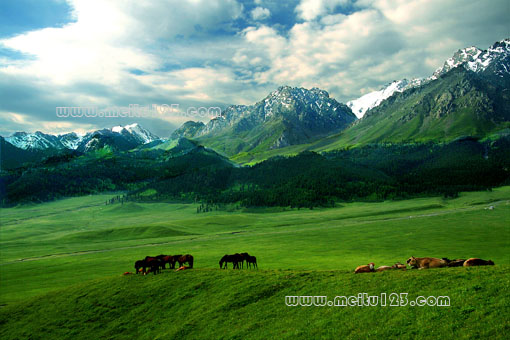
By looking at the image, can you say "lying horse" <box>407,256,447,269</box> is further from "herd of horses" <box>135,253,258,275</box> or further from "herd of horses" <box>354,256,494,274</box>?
"herd of horses" <box>135,253,258,275</box>

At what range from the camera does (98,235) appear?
166 metres

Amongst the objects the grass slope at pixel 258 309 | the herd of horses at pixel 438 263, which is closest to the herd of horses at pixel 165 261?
the grass slope at pixel 258 309

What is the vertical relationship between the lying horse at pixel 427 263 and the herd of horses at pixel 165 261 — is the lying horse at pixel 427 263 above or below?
above

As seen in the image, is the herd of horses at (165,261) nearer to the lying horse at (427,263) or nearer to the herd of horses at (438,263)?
the herd of horses at (438,263)

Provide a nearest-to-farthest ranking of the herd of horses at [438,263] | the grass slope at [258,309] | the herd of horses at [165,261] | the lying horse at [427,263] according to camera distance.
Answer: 1. the grass slope at [258,309]
2. the herd of horses at [438,263]
3. the lying horse at [427,263]
4. the herd of horses at [165,261]

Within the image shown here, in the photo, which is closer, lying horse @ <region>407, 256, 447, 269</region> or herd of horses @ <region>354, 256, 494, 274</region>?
herd of horses @ <region>354, 256, 494, 274</region>

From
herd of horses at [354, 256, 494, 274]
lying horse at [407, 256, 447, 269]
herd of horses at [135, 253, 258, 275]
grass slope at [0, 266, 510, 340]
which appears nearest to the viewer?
grass slope at [0, 266, 510, 340]

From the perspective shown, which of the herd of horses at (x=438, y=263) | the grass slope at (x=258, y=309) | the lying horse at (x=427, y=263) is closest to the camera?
the grass slope at (x=258, y=309)

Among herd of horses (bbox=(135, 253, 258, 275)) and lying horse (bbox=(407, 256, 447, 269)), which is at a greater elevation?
lying horse (bbox=(407, 256, 447, 269))

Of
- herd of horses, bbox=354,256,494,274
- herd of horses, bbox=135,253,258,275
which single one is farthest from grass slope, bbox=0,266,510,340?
herd of horses, bbox=354,256,494,274

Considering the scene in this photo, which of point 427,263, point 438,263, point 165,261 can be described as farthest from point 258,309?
point 165,261

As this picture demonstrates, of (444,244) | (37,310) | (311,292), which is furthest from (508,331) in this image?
(444,244)

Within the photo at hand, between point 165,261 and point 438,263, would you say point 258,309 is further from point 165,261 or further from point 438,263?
point 165,261

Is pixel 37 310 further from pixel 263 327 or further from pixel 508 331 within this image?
pixel 508 331
